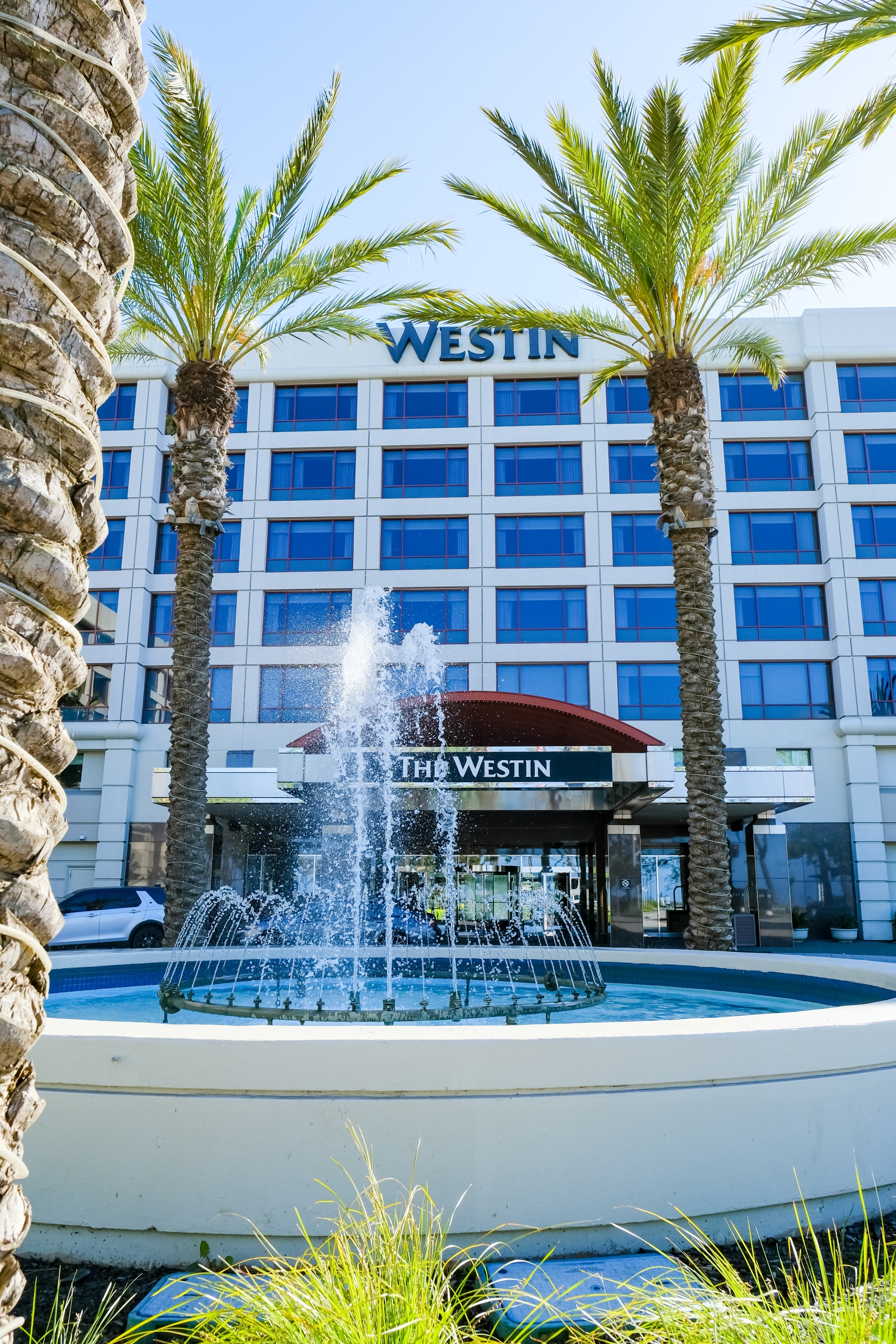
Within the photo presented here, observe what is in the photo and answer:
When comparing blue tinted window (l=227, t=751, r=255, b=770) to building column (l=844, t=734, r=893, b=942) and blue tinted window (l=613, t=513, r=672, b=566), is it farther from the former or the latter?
building column (l=844, t=734, r=893, b=942)

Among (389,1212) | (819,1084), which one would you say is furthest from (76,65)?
(819,1084)

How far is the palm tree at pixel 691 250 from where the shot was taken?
13391 mm

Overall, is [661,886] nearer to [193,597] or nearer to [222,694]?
[222,694]

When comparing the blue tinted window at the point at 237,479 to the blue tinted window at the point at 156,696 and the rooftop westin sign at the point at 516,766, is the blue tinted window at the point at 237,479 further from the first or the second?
the rooftop westin sign at the point at 516,766

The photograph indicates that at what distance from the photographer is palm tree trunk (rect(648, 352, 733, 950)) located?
13.5 meters

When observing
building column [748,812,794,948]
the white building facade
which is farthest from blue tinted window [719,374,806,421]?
building column [748,812,794,948]

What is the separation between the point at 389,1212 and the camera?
3.65m

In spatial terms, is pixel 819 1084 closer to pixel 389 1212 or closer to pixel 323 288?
pixel 389 1212

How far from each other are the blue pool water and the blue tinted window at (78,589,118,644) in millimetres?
22313

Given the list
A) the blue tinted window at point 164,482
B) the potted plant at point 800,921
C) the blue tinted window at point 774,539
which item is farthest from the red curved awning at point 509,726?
the blue tinted window at point 164,482

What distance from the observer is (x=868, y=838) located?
28.8 meters

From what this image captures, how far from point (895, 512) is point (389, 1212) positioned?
102 ft

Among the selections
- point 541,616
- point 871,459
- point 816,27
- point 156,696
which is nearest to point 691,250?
point 816,27

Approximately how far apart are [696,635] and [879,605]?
18366mm
